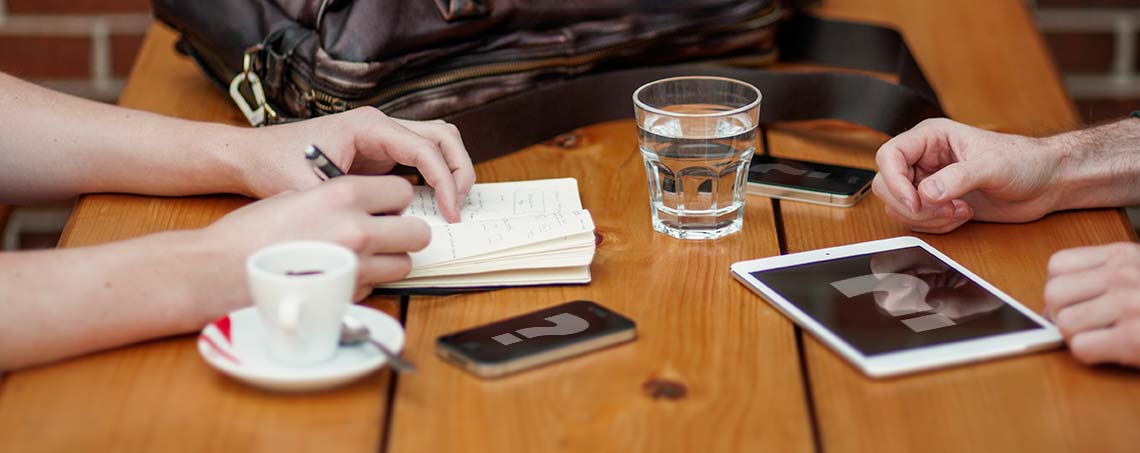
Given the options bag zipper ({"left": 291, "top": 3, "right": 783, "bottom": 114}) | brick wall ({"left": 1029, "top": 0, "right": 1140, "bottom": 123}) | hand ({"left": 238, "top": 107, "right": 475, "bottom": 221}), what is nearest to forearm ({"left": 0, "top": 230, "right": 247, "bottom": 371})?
hand ({"left": 238, "top": 107, "right": 475, "bottom": 221})

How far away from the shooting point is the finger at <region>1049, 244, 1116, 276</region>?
0.95 metres

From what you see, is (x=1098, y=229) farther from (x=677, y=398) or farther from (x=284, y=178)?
(x=284, y=178)

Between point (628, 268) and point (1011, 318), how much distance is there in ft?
1.09

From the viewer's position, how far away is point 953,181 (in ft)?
3.73

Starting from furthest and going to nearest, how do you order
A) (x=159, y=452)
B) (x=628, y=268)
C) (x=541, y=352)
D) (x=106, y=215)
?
(x=106, y=215), (x=628, y=268), (x=541, y=352), (x=159, y=452)

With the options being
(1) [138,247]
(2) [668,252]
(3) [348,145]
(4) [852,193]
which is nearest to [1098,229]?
(4) [852,193]

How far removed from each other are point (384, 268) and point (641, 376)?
24 centimetres

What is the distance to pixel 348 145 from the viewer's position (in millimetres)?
1181

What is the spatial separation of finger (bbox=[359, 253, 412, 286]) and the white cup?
0.31 feet

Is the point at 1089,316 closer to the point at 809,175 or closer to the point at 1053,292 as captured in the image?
the point at 1053,292

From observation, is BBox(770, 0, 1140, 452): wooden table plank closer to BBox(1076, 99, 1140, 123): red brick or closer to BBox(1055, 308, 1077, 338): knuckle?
BBox(1055, 308, 1077, 338): knuckle

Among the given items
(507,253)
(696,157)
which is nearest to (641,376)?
(507,253)

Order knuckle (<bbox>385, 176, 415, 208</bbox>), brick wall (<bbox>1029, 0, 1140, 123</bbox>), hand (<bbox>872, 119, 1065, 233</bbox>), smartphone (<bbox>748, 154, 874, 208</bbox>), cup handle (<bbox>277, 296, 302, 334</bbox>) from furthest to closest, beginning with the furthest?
1. brick wall (<bbox>1029, 0, 1140, 123</bbox>)
2. smartphone (<bbox>748, 154, 874, 208</bbox>)
3. hand (<bbox>872, 119, 1065, 233</bbox>)
4. knuckle (<bbox>385, 176, 415, 208</bbox>)
5. cup handle (<bbox>277, 296, 302, 334</bbox>)

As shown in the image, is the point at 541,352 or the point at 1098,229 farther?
the point at 1098,229
